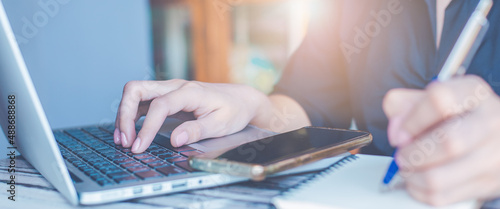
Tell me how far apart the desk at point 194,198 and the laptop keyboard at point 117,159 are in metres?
0.03

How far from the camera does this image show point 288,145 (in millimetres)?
432

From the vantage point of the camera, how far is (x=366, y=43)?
3.13 feet

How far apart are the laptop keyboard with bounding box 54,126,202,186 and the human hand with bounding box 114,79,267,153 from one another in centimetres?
2

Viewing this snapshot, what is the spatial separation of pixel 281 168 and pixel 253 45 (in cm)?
288

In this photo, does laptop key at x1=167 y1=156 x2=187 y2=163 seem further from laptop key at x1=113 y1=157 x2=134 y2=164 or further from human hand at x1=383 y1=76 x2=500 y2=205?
human hand at x1=383 y1=76 x2=500 y2=205

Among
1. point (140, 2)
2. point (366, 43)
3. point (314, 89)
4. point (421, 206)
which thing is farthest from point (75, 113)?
point (421, 206)

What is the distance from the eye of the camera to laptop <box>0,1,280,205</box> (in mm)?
331

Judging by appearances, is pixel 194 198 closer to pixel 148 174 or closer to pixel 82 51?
pixel 148 174

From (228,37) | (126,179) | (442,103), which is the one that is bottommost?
(228,37)

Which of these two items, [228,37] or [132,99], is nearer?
[132,99]
